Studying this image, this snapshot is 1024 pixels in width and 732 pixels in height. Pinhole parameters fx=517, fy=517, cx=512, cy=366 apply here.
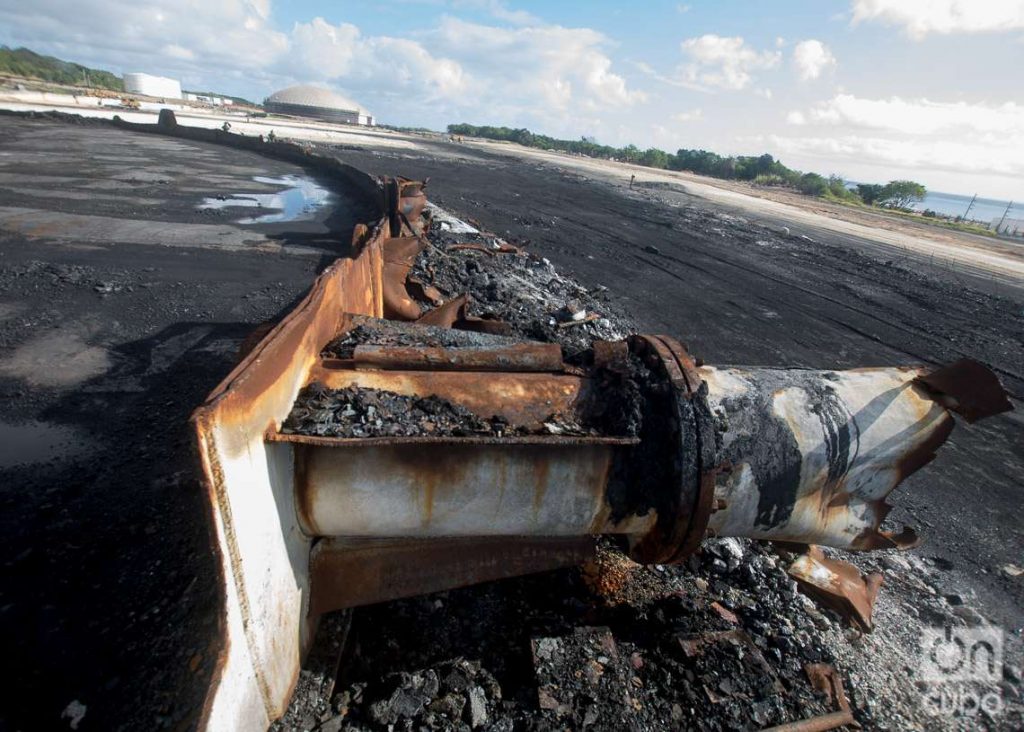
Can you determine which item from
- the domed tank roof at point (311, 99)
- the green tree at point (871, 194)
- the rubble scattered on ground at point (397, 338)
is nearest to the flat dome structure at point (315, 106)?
the domed tank roof at point (311, 99)

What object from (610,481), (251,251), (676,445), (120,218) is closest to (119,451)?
(610,481)

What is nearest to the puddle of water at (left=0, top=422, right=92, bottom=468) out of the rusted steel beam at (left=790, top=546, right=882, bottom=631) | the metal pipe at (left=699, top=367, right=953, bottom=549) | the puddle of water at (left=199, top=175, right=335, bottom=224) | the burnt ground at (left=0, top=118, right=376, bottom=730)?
the burnt ground at (left=0, top=118, right=376, bottom=730)

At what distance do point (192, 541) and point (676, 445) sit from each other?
2.71 metres

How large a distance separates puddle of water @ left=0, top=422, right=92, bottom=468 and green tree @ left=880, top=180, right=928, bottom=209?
54084mm

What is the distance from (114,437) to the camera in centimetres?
382

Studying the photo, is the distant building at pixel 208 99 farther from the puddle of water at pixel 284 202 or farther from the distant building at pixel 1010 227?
the distant building at pixel 1010 227

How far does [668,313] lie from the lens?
866 centimetres

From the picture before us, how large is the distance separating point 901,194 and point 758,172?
40.3ft

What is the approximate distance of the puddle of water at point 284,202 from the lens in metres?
11.8

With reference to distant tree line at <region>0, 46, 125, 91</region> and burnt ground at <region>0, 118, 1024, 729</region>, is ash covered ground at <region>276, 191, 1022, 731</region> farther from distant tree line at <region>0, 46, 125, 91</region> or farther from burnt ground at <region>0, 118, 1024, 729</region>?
distant tree line at <region>0, 46, 125, 91</region>

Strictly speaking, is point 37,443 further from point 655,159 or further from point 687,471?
point 655,159

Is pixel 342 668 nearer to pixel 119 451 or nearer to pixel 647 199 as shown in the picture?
pixel 119 451

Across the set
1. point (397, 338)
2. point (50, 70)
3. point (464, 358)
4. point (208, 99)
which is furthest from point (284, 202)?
point (208, 99)

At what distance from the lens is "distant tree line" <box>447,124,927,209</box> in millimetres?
43500
